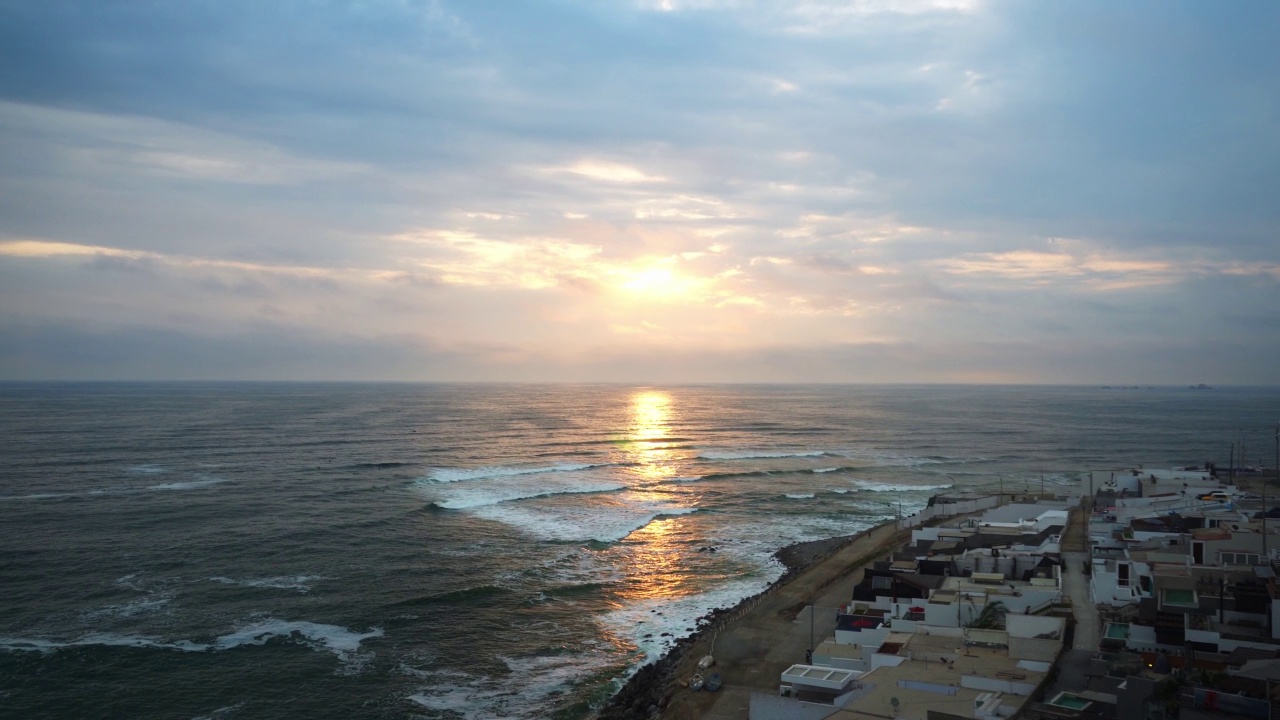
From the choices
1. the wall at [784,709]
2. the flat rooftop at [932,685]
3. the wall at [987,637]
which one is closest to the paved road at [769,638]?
the wall at [784,709]

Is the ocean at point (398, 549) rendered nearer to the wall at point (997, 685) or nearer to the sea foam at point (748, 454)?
the sea foam at point (748, 454)

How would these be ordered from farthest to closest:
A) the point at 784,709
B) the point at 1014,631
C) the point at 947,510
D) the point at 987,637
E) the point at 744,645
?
1. the point at 947,510
2. the point at 744,645
3. the point at 1014,631
4. the point at 987,637
5. the point at 784,709

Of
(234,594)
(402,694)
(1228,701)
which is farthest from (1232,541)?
(234,594)

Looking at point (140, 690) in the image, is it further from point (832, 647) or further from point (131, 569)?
point (832, 647)

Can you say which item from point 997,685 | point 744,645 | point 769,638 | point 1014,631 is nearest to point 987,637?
point 1014,631

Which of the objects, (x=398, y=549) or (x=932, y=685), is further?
(x=398, y=549)

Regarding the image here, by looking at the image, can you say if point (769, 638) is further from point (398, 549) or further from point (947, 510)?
point (947, 510)

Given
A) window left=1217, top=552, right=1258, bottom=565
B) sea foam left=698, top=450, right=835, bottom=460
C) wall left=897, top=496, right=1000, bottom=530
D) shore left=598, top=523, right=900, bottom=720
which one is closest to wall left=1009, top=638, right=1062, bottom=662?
shore left=598, top=523, right=900, bottom=720
